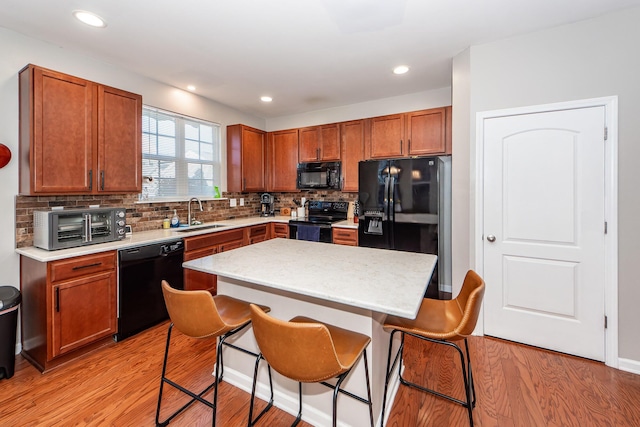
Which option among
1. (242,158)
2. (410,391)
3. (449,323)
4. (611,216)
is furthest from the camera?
(242,158)

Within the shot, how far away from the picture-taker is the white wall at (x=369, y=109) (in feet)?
12.4

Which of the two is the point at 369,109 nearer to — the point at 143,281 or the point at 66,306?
the point at 143,281

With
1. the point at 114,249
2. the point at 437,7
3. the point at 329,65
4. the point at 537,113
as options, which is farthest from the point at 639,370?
the point at 114,249

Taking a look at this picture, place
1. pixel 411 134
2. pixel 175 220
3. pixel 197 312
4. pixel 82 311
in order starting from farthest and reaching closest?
pixel 411 134, pixel 175 220, pixel 82 311, pixel 197 312

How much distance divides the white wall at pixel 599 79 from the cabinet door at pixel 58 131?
3.51 m

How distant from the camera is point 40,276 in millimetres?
2150

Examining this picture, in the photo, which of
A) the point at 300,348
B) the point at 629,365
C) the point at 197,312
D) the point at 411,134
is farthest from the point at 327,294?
the point at 411,134

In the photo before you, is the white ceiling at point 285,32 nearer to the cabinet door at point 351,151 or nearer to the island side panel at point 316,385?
the cabinet door at point 351,151

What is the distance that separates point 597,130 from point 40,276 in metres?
4.33

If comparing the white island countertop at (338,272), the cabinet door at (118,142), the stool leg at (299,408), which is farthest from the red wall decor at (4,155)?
the stool leg at (299,408)

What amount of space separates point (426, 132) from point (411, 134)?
18 cm

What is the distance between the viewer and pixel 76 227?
238 cm

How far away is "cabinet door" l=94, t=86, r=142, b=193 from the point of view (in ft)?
8.57

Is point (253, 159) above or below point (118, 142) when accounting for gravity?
above
